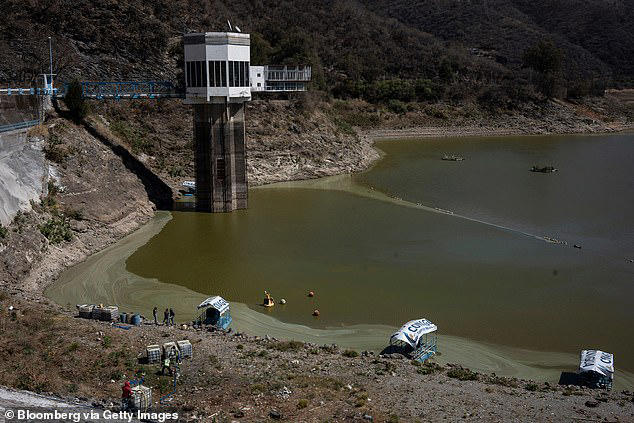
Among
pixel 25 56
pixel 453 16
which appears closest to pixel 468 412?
pixel 25 56

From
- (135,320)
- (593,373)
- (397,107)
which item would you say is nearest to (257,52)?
(397,107)

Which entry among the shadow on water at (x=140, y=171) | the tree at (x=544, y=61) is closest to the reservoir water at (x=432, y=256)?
the shadow on water at (x=140, y=171)

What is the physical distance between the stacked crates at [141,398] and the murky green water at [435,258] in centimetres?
1014

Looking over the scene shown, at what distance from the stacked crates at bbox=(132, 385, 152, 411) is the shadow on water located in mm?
29854

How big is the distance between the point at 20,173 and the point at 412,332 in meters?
23.3

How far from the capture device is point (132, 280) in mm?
33750

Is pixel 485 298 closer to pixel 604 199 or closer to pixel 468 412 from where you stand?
pixel 468 412

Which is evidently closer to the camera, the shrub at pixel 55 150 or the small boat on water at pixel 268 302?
the small boat on water at pixel 268 302

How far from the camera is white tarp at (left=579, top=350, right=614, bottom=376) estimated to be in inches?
902

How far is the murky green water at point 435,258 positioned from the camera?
29.1 m

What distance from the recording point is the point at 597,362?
2328 cm

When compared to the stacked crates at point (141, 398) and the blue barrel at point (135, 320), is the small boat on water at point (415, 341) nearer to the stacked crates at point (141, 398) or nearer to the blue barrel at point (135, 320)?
the stacked crates at point (141, 398)

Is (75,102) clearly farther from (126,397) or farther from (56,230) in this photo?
(126,397)

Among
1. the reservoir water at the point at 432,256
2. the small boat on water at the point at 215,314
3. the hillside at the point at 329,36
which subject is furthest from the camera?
the hillside at the point at 329,36
